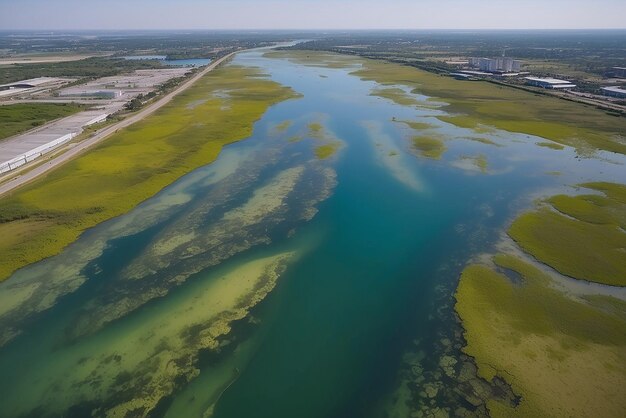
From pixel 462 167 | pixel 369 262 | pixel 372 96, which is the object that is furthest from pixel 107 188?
pixel 372 96

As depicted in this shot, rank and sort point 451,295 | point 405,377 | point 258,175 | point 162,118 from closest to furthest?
point 405,377, point 451,295, point 258,175, point 162,118

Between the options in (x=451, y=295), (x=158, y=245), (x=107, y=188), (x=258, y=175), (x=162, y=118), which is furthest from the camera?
(x=162, y=118)

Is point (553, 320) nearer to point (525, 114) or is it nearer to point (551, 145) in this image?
point (551, 145)

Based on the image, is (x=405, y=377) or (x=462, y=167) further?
(x=462, y=167)

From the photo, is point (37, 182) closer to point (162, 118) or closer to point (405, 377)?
point (162, 118)

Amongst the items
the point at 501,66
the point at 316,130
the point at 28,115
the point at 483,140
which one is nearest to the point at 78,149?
the point at 28,115
